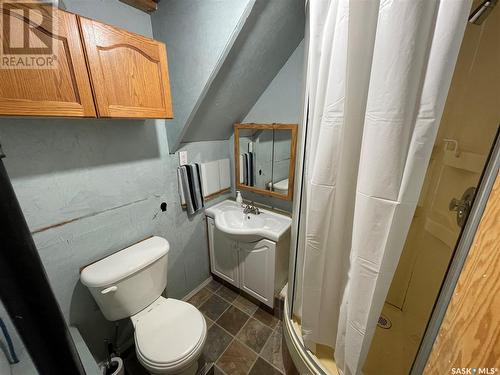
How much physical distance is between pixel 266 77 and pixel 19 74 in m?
1.36

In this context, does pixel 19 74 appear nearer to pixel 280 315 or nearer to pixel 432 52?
pixel 432 52

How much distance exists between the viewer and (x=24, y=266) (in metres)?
0.30

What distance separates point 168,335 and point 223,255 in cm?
76

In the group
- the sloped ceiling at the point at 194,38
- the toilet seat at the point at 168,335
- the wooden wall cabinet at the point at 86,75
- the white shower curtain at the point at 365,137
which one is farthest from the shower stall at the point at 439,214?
the wooden wall cabinet at the point at 86,75

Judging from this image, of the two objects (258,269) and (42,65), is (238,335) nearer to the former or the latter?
(258,269)

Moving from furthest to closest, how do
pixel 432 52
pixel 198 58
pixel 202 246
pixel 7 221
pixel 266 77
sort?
pixel 202 246
pixel 266 77
pixel 198 58
pixel 432 52
pixel 7 221

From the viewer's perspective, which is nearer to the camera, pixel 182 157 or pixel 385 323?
pixel 385 323

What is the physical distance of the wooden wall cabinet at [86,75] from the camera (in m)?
0.72

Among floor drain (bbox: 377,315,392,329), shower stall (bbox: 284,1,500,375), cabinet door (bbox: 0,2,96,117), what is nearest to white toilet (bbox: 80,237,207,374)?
shower stall (bbox: 284,1,500,375)

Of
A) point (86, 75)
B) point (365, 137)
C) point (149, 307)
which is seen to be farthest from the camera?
point (149, 307)


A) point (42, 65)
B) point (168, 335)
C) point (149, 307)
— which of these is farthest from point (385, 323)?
point (42, 65)

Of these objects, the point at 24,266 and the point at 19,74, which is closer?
the point at 24,266

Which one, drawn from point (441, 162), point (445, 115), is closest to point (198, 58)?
point (445, 115)

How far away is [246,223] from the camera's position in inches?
67.6
